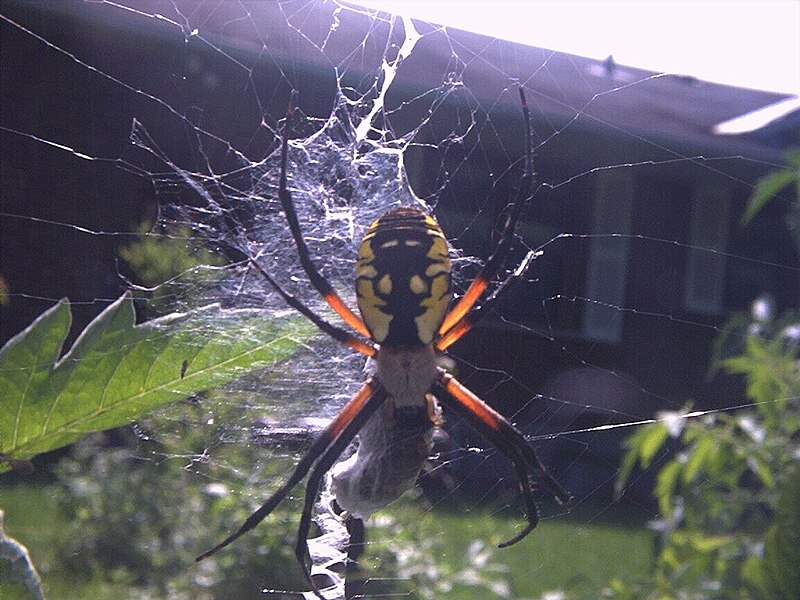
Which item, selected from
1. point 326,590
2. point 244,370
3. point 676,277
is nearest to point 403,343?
point 326,590

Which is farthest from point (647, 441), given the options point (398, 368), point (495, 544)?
point (398, 368)

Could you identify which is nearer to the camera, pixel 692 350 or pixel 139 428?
pixel 139 428

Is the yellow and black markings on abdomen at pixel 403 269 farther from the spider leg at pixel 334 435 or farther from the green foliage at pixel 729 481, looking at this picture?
the green foliage at pixel 729 481

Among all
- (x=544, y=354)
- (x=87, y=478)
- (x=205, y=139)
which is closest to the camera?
(x=205, y=139)

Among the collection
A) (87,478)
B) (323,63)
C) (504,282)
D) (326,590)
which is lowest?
(87,478)

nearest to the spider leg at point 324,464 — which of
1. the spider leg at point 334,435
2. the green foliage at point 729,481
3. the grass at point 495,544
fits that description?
the spider leg at point 334,435

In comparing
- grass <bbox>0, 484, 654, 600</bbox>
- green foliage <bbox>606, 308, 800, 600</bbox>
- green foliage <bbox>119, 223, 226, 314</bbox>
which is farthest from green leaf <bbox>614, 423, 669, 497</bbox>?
green foliage <bbox>119, 223, 226, 314</bbox>

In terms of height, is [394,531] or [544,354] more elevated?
[544,354]

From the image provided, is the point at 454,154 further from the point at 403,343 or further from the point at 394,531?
the point at 394,531
